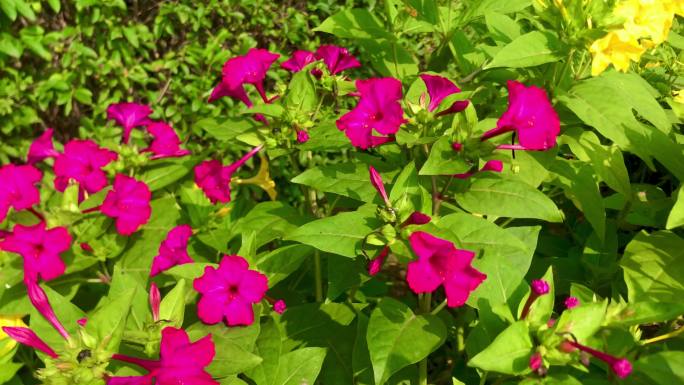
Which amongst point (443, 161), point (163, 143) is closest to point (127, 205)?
point (163, 143)

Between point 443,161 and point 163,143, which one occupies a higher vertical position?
point 443,161

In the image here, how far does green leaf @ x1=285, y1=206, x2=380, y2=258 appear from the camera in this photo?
1.32 m

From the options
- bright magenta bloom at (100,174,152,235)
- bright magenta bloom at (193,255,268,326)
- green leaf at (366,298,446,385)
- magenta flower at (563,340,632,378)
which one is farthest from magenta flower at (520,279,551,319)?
bright magenta bloom at (100,174,152,235)

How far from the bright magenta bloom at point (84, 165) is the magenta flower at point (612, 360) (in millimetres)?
1607

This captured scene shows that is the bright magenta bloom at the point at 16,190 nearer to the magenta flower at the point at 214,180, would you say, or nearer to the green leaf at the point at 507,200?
the magenta flower at the point at 214,180

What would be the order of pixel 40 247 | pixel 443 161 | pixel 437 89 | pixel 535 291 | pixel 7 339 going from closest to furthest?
pixel 535 291 → pixel 443 161 → pixel 437 89 → pixel 7 339 → pixel 40 247

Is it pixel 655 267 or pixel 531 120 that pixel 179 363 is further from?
pixel 655 267

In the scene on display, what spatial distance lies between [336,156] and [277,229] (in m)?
2.12

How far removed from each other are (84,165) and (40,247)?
38 centimetres

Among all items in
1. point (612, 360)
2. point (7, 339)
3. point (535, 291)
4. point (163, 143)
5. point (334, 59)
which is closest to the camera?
point (612, 360)

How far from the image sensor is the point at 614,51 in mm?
1438

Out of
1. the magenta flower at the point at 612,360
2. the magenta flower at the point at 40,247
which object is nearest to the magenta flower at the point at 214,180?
the magenta flower at the point at 40,247

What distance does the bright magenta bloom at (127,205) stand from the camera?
1819 mm

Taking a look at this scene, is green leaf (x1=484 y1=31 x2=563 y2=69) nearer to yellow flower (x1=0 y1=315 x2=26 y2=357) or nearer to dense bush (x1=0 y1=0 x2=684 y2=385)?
dense bush (x1=0 y1=0 x2=684 y2=385)
